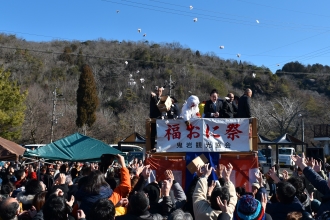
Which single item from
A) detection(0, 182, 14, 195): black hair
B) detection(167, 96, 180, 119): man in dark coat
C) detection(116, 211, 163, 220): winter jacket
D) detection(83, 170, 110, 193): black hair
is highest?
detection(167, 96, 180, 119): man in dark coat

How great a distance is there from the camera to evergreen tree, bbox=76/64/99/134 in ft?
131

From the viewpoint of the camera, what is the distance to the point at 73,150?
1006cm

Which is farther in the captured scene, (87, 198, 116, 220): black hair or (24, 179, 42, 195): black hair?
(24, 179, 42, 195): black hair

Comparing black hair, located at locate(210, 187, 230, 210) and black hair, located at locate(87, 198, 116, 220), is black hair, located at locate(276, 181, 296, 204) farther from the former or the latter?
black hair, located at locate(87, 198, 116, 220)

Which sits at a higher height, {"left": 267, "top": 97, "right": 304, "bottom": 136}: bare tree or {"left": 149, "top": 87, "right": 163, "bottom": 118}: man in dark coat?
{"left": 267, "top": 97, "right": 304, "bottom": 136}: bare tree

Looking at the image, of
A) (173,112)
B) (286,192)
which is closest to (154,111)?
(173,112)

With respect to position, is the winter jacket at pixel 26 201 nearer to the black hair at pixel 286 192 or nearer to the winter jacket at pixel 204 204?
the winter jacket at pixel 204 204

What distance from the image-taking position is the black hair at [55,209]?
3.77 meters

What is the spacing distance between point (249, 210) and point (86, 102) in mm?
38089

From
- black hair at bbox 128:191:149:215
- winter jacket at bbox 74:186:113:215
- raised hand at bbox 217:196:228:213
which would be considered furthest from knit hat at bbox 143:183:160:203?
raised hand at bbox 217:196:228:213

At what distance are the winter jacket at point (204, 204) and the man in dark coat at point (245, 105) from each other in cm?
508

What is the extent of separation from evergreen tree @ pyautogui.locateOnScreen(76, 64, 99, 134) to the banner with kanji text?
1240 inches

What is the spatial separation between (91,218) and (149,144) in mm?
5785

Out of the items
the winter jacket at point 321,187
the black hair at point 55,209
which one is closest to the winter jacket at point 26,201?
the black hair at point 55,209
